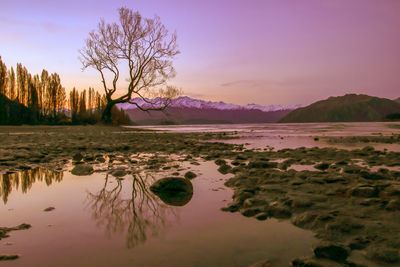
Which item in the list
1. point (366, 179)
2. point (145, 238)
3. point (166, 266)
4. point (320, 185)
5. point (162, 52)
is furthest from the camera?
point (162, 52)

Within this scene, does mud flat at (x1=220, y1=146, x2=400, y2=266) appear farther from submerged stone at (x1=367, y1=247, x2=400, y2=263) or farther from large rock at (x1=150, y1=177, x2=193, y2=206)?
large rock at (x1=150, y1=177, x2=193, y2=206)

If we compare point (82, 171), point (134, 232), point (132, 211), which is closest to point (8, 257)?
point (134, 232)

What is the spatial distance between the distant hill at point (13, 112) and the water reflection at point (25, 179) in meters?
41.3

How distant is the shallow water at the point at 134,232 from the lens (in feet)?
5.13

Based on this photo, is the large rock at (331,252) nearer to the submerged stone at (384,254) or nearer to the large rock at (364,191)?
the submerged stone at (384,254)

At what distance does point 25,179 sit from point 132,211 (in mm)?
2411

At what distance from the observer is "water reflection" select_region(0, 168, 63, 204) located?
3.21 meters

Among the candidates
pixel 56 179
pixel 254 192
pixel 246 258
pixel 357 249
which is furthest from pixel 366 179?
pixel 56 179

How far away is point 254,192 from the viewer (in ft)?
10.1

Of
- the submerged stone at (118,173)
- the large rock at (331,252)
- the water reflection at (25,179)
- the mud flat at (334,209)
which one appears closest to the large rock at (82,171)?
the water reflection at (25,179)

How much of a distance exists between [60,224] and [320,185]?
309 centimetres

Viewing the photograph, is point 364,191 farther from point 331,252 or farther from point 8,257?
point 8,257

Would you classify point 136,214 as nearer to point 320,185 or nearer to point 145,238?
point 145,238

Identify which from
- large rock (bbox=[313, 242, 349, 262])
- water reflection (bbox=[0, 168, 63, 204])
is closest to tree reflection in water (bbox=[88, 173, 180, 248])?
water reflection (bbox=[0, 168, 63, 204])
